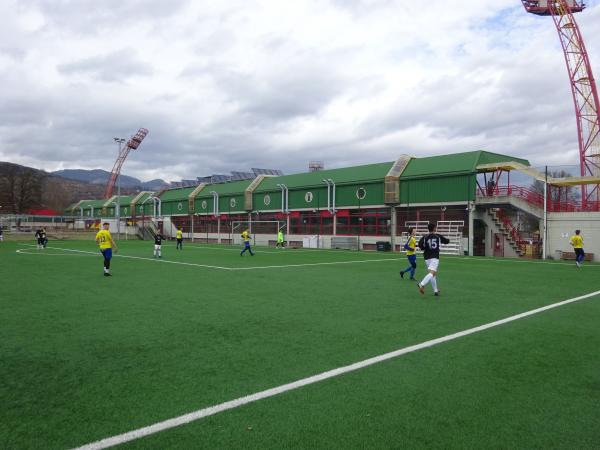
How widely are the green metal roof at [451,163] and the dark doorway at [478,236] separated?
454cm

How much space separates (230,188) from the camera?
56.3m

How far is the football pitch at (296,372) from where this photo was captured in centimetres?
360

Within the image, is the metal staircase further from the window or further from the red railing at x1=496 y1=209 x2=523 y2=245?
the window

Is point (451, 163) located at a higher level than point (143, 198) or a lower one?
lower

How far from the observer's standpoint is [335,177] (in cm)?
4322

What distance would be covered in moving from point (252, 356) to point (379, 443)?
261cm

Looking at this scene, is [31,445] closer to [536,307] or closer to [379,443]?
[379,443]

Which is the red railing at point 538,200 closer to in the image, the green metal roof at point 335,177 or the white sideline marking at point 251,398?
the green metal roof at point 335,177

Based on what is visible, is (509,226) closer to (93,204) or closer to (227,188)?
(227,188)

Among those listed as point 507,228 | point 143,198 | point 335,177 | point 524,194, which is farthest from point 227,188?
point 524,194

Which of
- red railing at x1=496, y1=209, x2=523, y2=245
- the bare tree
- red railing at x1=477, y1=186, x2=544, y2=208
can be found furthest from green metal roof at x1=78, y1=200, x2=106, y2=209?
red railing at x1=477, y1=186, x2=544, y2=208

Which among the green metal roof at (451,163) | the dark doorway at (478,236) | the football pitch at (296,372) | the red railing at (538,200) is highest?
the green metal roof at (451,163)

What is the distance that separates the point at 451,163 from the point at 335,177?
1302 cm

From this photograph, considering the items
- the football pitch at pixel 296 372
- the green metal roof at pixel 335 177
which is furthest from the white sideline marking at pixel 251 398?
the green metal roof at pixel 335 177
